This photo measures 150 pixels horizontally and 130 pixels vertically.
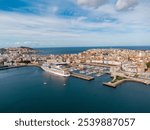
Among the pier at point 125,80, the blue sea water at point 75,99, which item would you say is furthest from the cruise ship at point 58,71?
the pier at point 125,80

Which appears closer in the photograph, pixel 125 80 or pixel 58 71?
pixel 125 80

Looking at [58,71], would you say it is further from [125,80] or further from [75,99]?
[75,99]

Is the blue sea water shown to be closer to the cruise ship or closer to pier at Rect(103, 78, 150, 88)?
pier at Rect(103, 78, 150, 88)

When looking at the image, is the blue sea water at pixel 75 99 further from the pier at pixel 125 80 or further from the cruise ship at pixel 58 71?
the cruise ship at pixel 58 71

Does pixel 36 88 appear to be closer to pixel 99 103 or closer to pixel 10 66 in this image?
pixel 99 103

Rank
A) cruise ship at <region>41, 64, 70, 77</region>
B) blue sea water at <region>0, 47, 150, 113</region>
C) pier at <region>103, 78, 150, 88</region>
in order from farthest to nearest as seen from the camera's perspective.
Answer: cruise ship at <region>41, 64, 70, 77</region>
pier at <region>103, 78, 150, 88</region>
blue sea water at <region>0, 47, 150, 113</region>

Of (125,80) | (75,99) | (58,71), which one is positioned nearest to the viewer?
(75,99)

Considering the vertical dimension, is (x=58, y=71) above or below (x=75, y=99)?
above

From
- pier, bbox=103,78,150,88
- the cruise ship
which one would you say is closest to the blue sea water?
pier, bbox=103,78,150,88

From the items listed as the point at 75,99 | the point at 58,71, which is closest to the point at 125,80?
the point at 75,99

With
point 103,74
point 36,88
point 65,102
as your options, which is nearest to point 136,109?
A: point 65,102

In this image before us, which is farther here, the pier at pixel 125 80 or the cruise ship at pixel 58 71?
the cruise ship at pixel 58 71
